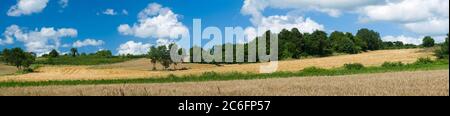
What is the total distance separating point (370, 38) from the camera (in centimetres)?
13738

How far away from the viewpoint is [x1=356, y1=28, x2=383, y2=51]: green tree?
136500 millimetres

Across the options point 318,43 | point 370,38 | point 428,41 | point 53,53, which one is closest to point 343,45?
point 318,43

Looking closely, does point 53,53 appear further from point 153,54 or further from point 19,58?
point 153,54

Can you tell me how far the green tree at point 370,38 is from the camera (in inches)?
5374

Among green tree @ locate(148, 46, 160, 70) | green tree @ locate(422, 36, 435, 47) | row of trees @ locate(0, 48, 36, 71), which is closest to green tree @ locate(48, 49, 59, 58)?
row of trees @ locate(0, 48, 36, 71)

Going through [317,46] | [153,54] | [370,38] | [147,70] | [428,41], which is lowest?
[147,70]

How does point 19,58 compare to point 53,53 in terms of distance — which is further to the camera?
point 53,53

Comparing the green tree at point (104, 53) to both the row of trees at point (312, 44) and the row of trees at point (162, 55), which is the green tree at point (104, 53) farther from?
the row of trees at point (162, 55)

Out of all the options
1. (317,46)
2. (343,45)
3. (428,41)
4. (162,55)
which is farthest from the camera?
(428,41)

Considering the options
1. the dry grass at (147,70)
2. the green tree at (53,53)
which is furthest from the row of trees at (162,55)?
the green tree at (53,53)

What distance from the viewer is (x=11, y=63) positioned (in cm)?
9300
